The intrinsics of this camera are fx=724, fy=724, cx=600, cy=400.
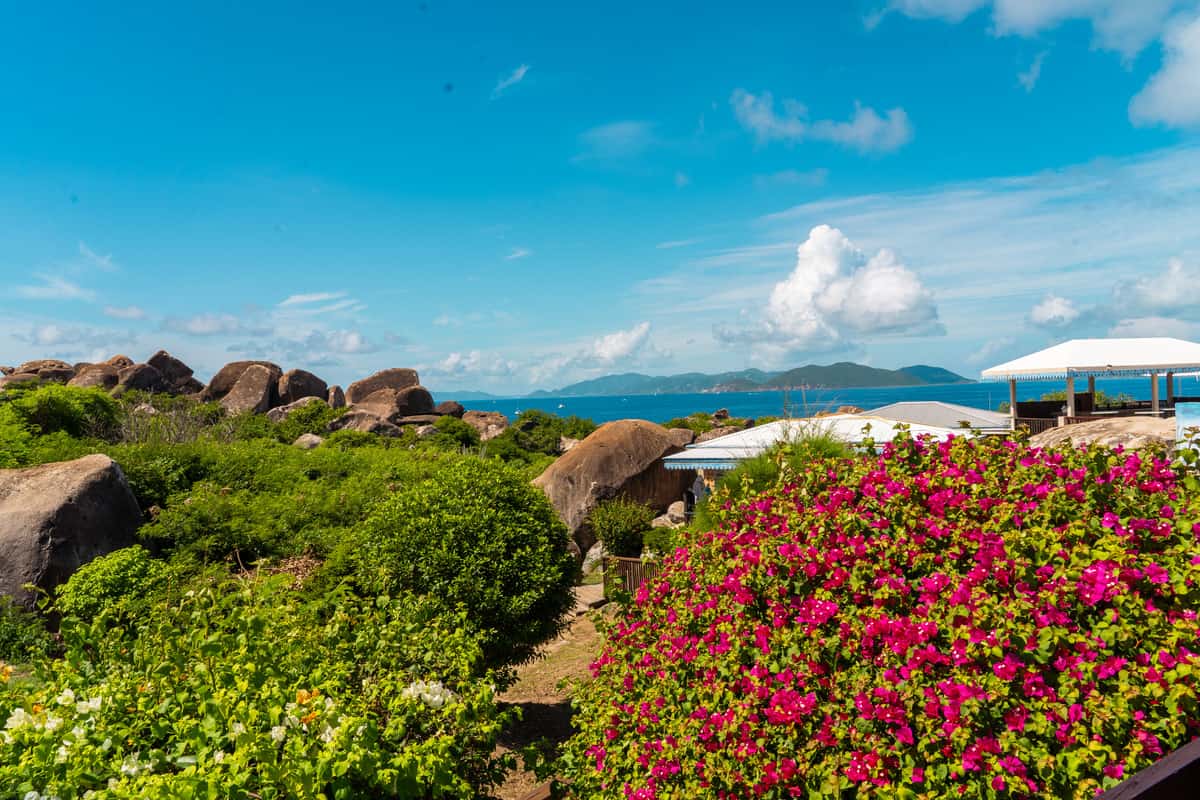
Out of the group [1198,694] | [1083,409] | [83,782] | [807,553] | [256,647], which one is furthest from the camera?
[1083,409]

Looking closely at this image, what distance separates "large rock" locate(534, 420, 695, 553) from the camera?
53.1 feet

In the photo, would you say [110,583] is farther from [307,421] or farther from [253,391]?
[253,391]

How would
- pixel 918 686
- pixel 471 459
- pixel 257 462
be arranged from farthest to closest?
pixel 257 462, pixel 471 459, pixel 918 686

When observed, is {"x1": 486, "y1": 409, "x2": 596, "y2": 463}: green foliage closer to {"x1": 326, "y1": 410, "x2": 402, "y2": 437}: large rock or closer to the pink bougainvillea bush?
{"x1": 326, "y1": 410, "x2": 402, "y2": 437}: large rock

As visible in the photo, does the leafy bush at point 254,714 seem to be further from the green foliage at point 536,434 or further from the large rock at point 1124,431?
the green foliage at point 536,434

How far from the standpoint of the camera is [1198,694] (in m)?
2.33

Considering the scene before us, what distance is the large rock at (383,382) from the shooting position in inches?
1591

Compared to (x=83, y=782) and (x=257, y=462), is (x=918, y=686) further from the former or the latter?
(x=257, y=462)

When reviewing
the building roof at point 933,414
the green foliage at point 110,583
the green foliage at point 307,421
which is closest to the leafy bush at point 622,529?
the building roof at point 933,414

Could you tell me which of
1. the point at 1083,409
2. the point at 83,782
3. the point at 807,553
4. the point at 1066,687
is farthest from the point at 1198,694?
the point at 1083,409

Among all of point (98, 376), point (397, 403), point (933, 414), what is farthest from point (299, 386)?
point (933, 414)

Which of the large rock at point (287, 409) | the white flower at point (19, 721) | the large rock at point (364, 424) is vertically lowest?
the large rock at point (364, 424)

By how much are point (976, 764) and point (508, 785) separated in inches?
217

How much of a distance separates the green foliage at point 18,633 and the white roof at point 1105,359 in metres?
18.2
